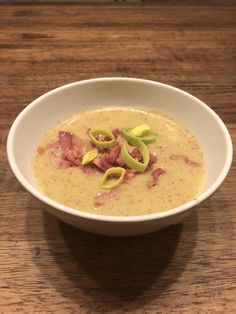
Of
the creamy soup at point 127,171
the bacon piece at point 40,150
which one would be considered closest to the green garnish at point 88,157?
the creamy soup at point 127,171

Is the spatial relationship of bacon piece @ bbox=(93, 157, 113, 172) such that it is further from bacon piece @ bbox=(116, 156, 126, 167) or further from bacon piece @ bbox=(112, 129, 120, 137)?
bacon piece @ bbox=(112, 129, 120, 137)

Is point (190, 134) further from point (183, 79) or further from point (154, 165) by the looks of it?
point (183, 79)

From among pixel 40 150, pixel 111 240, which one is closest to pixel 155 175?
pixel 111 240

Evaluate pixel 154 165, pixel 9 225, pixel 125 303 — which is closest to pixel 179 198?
pixel 154 165

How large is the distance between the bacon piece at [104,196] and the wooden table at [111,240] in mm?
91

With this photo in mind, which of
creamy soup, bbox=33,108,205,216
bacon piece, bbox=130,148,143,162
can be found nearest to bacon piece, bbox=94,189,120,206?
creamy soup, bbox=33,108,205,216

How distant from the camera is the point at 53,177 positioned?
97 cm

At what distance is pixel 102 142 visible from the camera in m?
1.01

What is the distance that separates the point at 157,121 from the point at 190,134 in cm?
10

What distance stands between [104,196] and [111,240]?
0.10 metres

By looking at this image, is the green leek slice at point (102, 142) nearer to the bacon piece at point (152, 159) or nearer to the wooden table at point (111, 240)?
the bacon piece at point (152, 159)

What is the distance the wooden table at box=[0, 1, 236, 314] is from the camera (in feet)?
2.75

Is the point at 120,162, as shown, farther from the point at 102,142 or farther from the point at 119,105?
the point at 119,105

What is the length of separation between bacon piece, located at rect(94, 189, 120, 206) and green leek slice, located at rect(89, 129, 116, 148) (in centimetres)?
14
